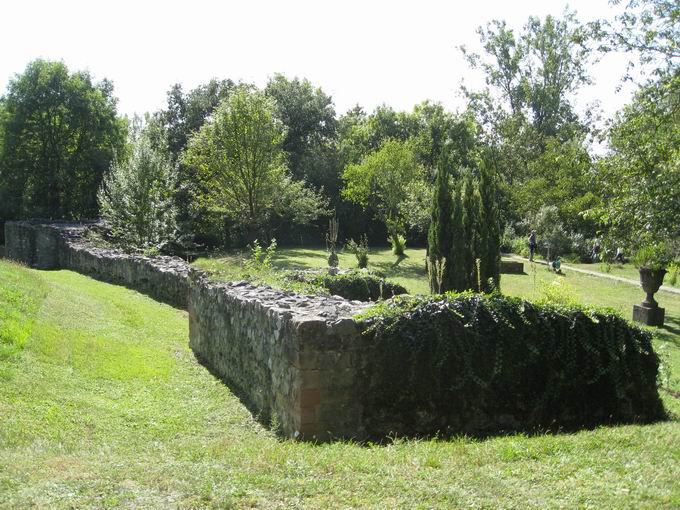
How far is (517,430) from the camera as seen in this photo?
6.77 metres

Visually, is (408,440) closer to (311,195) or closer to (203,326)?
(203,326)

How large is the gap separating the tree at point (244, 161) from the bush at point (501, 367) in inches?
889

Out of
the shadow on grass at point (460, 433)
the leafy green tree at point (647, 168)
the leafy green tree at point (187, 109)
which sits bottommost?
the shadow on grass at point (460, 433)

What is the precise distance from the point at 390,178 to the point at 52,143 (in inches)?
789

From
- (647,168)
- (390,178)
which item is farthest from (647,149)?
(390,178)

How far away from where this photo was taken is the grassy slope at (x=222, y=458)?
4.29 m

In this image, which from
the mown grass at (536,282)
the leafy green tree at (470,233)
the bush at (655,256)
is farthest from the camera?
the leafy green tree at (470,233)

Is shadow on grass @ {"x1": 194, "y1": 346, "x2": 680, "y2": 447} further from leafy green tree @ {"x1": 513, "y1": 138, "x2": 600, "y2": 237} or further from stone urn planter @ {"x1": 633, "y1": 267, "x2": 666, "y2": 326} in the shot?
leafy green tree @ {"x1": 513, "y1": 138, "x2": 600, "y2": 237}

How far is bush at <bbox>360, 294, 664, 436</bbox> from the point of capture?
6.63 m

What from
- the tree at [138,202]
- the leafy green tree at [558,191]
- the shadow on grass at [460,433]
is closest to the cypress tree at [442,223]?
the tree at [138,202]

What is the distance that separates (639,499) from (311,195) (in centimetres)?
2895

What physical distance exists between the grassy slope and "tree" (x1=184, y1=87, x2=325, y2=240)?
20.2 metres

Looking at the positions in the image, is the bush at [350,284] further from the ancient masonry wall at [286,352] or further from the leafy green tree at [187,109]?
the leafy green tree at [187,109]

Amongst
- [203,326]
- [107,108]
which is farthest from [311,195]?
[203,326]
